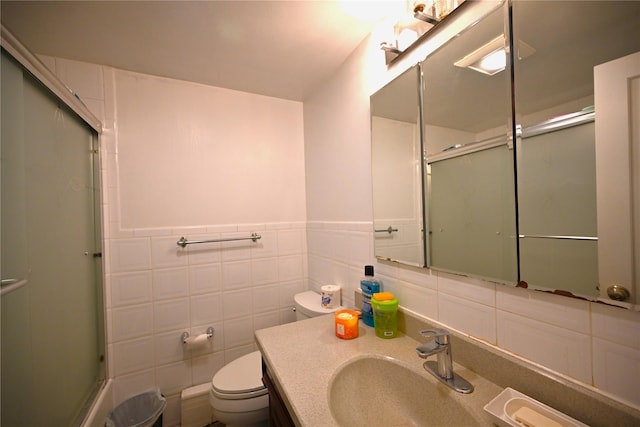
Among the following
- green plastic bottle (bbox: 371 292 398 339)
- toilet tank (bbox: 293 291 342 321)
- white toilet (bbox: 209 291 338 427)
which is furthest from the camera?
toilet tank (bbox: 293 291 342 321)

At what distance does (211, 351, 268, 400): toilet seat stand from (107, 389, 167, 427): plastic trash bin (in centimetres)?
34

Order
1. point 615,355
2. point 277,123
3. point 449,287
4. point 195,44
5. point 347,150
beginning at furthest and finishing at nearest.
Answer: point 277,123 < point 347,150 < point 195,44 < point 449,287 < point 615,355

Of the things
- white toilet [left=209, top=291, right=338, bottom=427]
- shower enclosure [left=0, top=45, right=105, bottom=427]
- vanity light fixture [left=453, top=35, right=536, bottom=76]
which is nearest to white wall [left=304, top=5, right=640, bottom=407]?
vanity light fixture [left=453, top=35, right=536, bottom=76]

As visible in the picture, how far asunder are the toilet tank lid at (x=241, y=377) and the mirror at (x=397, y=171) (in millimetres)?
906

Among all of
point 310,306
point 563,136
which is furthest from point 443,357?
point 310,306

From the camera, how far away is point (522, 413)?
0.52m

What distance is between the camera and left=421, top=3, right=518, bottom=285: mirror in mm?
660

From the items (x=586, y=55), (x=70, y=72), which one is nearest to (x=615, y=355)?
(x=586, y=55)

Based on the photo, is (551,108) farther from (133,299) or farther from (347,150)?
(133,299)

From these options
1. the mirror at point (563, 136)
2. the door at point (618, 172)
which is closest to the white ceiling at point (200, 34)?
the mirror at point (563, 136)

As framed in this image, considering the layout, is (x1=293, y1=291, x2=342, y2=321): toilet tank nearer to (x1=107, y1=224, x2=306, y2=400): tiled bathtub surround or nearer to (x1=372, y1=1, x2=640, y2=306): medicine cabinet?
(x1=107, y1=224, x2=306, y2=400): tiled bathtub surround

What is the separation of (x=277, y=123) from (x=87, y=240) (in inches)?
51.2

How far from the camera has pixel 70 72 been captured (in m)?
1.29

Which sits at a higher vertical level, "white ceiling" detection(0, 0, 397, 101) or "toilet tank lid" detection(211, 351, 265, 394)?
"white ceiling" detection(0, 0, 397, 101)
